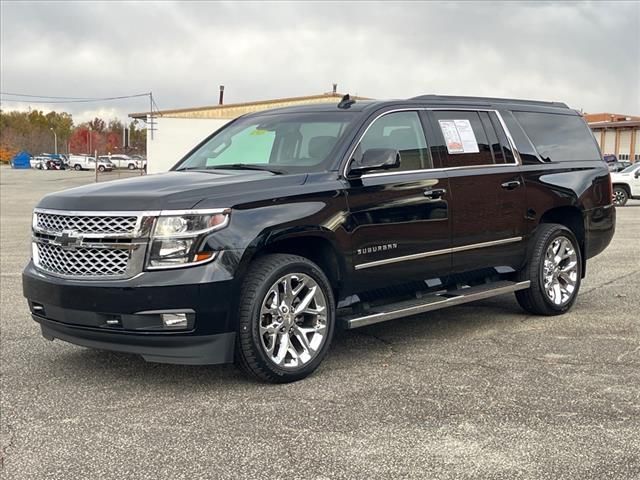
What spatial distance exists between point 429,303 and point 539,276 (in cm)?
158

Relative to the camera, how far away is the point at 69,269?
4.75 m

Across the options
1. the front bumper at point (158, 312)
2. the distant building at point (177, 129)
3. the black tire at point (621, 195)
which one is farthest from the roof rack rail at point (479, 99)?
the distant building at point (177, 129)

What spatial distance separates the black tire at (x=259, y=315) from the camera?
4656mm

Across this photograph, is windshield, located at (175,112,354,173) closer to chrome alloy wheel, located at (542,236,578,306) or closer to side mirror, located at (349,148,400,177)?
side mirror, located at (349,148,400,177)

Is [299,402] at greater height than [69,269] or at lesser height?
lesser

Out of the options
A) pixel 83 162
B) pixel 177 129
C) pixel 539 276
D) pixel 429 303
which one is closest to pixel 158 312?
pixel 429 303

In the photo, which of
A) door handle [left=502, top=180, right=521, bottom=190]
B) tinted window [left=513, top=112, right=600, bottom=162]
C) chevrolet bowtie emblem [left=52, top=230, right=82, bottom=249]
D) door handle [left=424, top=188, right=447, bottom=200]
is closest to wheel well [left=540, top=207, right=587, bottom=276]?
tinted window [left=513, top=112, right=600, bottom=162]

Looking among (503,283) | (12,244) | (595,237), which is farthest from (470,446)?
(12,244)

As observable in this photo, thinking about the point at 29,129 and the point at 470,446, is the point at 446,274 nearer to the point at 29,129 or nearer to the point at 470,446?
the point at 470,446

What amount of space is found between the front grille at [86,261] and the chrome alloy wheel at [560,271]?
13.0ft

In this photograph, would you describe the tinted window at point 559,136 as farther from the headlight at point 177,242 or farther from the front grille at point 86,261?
the front grille at point 86,261

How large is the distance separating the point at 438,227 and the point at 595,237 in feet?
8.14

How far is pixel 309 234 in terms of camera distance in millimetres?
4996

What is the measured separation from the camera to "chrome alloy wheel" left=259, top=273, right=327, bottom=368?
4.84 meters
